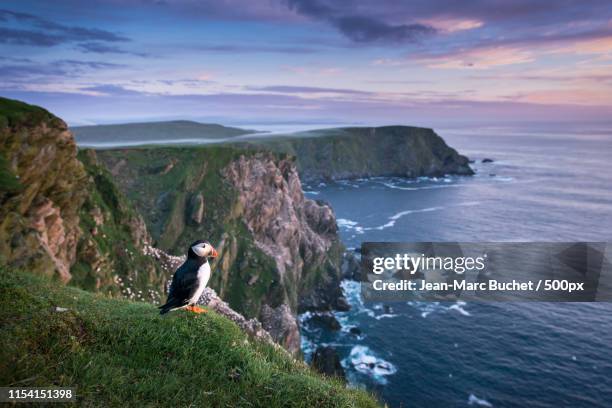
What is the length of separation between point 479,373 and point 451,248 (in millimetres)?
51313

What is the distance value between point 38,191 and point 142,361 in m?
23.3

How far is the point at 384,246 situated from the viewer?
116000 mm

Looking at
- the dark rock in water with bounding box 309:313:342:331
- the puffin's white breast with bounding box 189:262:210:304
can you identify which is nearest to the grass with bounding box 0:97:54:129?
the puffin's white breast with bounding box 189:262:210:304

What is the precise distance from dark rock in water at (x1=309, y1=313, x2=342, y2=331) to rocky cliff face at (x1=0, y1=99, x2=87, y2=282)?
53.5 metres

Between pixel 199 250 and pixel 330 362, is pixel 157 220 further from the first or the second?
pixel 199 250

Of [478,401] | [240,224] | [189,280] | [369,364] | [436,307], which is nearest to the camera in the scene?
[189,280]

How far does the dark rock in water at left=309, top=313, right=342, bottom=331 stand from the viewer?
75.0m

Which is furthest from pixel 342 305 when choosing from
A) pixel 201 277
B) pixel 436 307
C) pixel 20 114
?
pixel 201 277

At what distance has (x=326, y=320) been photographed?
77375 millimetres

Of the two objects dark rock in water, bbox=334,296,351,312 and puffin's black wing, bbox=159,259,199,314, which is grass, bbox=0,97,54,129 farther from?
dark rock in water, bbox=334,296,351,312

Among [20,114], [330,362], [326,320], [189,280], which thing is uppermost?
[20,114]

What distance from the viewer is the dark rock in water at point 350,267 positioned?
10188cm

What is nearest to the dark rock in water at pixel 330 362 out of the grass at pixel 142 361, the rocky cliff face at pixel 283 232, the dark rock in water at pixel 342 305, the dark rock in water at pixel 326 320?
the rocky cliff face at pixel 283 232

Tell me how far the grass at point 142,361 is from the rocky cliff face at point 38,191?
483 inches
